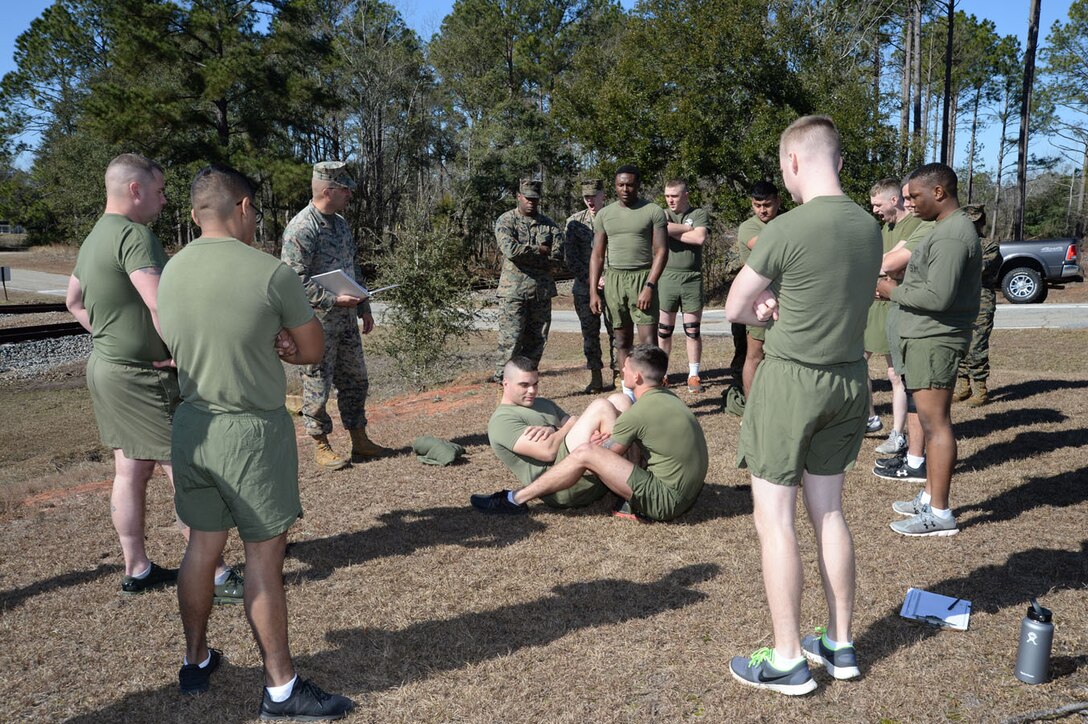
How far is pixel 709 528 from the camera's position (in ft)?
15.9

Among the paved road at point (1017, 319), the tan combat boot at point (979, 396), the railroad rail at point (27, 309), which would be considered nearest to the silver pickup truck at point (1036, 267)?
the paved road at point (1017, 319)

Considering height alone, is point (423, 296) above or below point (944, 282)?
below

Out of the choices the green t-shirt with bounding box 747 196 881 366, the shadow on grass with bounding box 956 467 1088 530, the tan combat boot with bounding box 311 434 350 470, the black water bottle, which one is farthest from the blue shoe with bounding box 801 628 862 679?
the tan combat boot with bounding box 311 434 350 470

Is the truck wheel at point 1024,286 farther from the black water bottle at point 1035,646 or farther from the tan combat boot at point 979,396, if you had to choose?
the black water bottle at point 1035,646

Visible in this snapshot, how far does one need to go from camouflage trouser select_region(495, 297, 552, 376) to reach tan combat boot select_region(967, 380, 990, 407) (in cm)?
418

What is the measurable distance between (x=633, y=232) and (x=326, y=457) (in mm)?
3415

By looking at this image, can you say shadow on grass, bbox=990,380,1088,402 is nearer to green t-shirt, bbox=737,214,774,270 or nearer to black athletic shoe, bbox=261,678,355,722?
green t-shirt, bbox=737,214,774,270

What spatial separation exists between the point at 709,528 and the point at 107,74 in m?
49.2

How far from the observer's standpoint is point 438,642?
360 centimetres

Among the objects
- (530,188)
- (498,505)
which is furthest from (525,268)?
(498,505)

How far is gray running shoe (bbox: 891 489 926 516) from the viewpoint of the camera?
4.80 metres

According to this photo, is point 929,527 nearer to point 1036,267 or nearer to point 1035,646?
point 1035,646

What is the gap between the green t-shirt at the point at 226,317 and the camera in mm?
2686

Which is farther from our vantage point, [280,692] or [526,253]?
[526,253]
